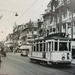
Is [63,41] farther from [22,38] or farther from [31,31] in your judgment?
[22,38]

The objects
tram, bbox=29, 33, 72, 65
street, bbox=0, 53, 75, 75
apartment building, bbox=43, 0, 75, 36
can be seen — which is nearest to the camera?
→ street, bbox=0, 53, 75, 75

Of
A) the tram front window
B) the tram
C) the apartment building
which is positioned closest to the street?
the tram

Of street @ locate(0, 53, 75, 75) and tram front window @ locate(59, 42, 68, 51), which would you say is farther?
tram front window @ locate(59, 42, 68, 51)

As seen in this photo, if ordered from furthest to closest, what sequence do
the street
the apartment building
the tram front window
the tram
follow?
the apartment building → the tram front window → the tram → the street

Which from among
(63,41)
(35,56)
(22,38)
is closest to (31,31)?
(22,38)

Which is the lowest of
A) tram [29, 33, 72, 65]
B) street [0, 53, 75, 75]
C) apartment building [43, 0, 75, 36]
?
street [0, 53, 75, 75]

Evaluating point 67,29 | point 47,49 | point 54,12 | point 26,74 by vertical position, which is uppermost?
point 54,12

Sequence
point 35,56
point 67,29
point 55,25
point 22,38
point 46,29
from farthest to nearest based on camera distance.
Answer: point 22,38
point 46,29
point 55,25
point 67,29
point 35,56

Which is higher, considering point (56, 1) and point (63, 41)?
point (56, 1)

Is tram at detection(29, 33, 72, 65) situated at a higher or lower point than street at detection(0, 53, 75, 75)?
higher

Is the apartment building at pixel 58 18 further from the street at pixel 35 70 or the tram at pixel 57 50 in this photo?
the street at pixel 35 70

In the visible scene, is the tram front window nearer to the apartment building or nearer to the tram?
the tram
